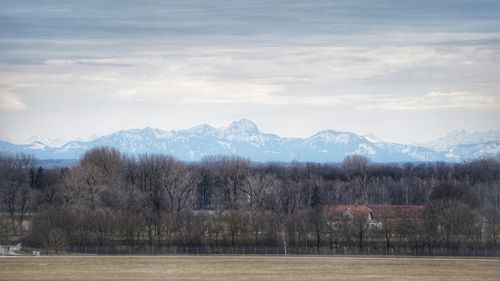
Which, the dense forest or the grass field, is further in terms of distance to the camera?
the dense forest

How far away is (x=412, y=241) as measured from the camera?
114m

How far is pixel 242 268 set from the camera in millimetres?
83250

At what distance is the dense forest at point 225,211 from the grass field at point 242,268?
723 inches

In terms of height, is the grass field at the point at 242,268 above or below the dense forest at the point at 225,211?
below

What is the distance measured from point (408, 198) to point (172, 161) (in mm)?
44226

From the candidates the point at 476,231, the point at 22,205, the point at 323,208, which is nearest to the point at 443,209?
the point at 476,231

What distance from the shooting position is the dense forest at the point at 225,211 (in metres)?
115

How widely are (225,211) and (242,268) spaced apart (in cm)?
5308

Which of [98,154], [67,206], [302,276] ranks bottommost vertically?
[302,276]

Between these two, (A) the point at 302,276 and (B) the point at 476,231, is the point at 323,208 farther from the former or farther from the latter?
(A) the point at 302,276

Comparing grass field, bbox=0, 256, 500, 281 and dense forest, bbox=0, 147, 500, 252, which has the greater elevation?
dense forest, bbox=0, 147, 500, 252

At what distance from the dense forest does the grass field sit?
1838cm

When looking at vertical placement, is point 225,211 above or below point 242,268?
above

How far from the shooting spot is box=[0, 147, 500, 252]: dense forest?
4542 inches
